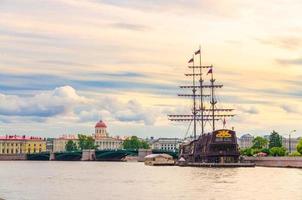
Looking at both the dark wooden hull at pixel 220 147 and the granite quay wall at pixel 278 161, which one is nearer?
the granite quay wall at pixel 278 161

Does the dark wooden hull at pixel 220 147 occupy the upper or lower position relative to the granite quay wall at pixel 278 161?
upper

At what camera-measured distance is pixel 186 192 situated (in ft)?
238

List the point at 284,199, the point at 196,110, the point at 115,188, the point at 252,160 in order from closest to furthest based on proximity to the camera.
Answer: the point at 284,199 < the point at 115,188 < the point at 252,160 < the point at 196,110

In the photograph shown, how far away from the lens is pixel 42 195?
70125 mm

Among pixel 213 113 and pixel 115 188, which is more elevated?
pixel 213 113

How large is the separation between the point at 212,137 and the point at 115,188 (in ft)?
243

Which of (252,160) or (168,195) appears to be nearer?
(168,195)

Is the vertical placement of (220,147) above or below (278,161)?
above

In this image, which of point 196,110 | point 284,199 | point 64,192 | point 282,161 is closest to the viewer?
point 284,199

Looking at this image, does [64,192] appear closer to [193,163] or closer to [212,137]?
[212,137]

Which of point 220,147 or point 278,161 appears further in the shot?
point 278,161

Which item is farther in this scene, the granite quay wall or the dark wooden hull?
the dark wooden hull

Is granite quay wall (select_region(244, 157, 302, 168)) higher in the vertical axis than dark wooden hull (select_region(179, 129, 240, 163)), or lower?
lower

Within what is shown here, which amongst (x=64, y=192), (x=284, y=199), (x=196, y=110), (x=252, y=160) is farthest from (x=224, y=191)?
(x=196, y=110)
